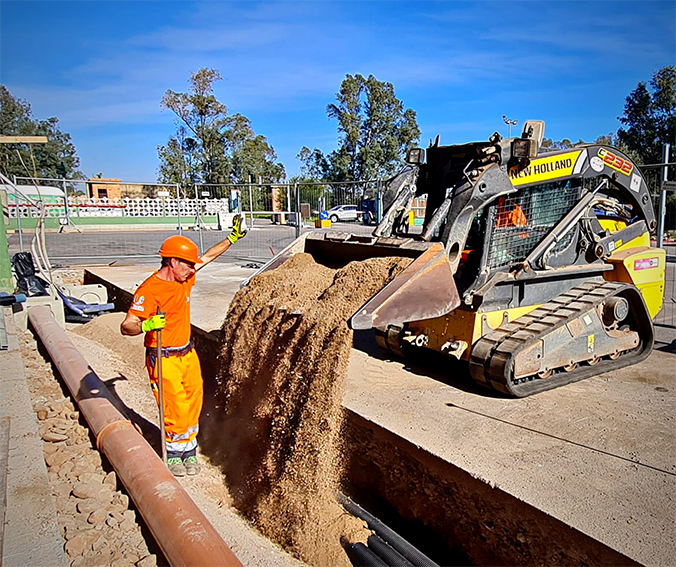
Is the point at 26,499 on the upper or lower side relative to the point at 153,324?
lower

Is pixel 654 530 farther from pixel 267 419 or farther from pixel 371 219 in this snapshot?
pixel 371 219

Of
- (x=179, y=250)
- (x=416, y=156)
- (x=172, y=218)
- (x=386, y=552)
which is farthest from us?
(x=172, y=218)

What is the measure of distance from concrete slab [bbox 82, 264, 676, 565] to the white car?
406 inches

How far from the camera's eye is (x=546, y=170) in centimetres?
496

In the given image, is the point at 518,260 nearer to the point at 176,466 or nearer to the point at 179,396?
the point at 179,396

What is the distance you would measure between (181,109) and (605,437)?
41.9 metres

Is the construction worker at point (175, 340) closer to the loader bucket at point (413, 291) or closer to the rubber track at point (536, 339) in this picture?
the loader bucket at point (413, 291)

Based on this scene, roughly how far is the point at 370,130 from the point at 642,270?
4173cm

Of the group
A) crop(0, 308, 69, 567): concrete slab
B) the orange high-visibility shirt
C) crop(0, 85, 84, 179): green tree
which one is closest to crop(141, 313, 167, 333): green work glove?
the orange high-visibility shirt

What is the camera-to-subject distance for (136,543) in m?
3.12

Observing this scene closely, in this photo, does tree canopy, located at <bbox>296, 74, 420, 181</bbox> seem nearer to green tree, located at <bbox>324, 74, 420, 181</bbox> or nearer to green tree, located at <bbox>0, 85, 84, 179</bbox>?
green tree, located at <bbox>324, 74, 420, 181</bbox>

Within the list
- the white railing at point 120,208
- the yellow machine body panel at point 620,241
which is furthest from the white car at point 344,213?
the yellow machine body panel at point 620,241

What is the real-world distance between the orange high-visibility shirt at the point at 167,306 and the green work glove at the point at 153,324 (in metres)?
0.19

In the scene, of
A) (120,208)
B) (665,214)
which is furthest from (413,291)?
(120,208)
